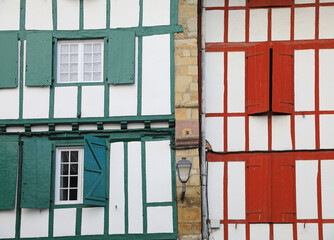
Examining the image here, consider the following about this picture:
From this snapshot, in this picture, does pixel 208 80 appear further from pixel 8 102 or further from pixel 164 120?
pixel 8 102

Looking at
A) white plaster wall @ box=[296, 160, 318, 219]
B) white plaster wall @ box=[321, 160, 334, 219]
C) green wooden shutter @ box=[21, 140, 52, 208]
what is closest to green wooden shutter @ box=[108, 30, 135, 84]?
green wooden shutter @ box=[21, 140, 52, 208]

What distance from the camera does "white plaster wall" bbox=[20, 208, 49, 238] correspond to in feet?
47.8

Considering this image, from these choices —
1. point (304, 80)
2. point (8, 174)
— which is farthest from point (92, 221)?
point (304, 80)

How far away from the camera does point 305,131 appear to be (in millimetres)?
15078

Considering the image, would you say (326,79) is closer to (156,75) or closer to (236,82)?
(236,82)

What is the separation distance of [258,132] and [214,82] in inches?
51.9

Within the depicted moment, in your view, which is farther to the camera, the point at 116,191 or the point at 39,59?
the point at 39,59

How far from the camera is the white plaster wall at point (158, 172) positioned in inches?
573

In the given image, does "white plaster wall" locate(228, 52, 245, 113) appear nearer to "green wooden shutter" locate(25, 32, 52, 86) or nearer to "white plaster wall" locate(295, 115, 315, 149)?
"white plaster wall" locate(295, 115, 315, 149)

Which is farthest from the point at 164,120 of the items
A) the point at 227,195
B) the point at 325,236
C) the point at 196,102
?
the point at 325,236

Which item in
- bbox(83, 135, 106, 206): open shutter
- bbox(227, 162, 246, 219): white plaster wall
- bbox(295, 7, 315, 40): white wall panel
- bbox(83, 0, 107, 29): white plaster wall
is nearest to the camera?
bbox(83, 135, 106, 206): open shutter

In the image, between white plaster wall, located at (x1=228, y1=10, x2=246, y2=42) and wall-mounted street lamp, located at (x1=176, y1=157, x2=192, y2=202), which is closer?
wall-mounted street lamp, located at (x1=176, y1=157, x2=192, y2=202)

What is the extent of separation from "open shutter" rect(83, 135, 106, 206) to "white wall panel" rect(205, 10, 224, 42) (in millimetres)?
3037

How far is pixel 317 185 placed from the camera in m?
14.8
